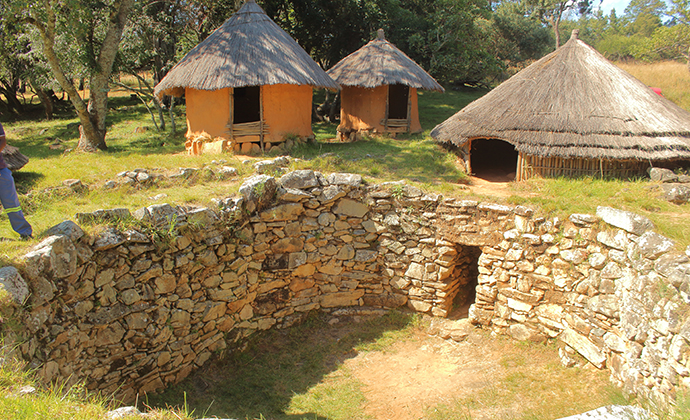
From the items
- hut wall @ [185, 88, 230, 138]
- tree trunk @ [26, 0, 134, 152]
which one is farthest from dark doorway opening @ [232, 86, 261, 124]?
tree trunk @ [26, 0, 134, 152]

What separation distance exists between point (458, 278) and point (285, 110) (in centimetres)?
511

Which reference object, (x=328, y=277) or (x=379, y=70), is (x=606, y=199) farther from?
(x=379, y=70)

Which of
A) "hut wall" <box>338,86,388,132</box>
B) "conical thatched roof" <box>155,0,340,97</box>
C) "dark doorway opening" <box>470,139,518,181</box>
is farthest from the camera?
"hut wall" <box>338,86,388,132</box>

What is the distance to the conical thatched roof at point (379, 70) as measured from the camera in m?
11.6

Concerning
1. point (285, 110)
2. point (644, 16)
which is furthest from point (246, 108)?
point (644, 16)

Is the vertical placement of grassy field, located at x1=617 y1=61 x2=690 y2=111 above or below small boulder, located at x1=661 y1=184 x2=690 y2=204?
above

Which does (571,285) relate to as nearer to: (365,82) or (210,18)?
(365,82)

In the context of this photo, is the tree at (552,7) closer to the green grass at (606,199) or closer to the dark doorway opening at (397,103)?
the dark doorway opening at (397,103)

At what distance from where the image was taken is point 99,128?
36.6ft

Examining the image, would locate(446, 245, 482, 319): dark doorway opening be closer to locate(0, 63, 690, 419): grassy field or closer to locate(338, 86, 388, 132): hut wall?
locate(0, 63, 690, 419): grassy field

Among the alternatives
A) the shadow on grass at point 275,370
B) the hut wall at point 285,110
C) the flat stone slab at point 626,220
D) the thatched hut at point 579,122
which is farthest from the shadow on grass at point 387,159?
the flat stone slab at point 626,220

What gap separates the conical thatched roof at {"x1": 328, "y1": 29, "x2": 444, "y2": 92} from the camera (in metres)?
11.6

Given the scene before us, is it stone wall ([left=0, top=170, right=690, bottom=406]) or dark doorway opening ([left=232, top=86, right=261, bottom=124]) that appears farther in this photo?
dark doorway opening ([left=232, top=86, right=261, bottom=124])

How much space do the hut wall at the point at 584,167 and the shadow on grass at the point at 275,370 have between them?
147 inches
